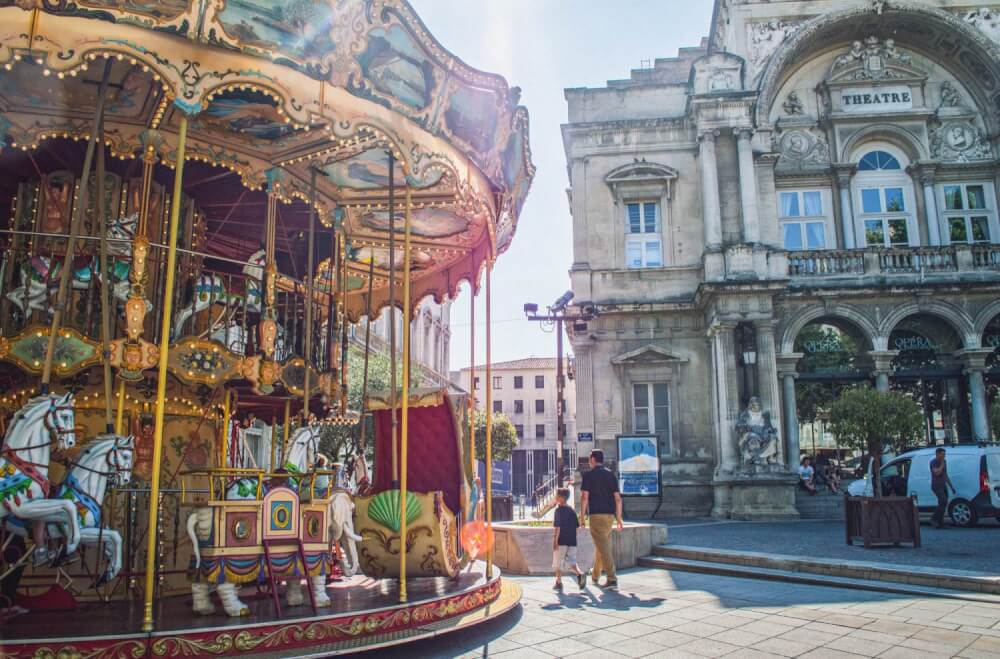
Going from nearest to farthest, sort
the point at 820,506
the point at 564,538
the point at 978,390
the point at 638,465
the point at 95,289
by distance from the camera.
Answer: the point at 95,289, the point at 564,538, the point at 638,465, the point at 820,506, the point at 978,390

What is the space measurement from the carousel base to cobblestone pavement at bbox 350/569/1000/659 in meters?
0.23

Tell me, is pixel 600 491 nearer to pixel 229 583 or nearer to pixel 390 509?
pixel 390 509

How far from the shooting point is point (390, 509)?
8.09 metres

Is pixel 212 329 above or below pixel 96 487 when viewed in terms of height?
above

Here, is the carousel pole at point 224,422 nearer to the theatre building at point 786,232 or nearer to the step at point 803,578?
the step at point 803,578

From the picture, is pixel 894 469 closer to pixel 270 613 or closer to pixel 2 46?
pixel 270 613

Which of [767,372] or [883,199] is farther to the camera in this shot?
[883,199]

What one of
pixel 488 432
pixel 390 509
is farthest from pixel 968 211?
pixel 390 509

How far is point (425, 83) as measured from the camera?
22.9ft

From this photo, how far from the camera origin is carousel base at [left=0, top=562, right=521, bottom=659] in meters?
5.02

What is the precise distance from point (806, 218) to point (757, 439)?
8.64 m

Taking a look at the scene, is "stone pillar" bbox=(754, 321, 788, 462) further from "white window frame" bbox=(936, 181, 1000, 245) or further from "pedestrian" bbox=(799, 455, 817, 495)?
"white window frame" bbox=(936, 181, 1000, 245)

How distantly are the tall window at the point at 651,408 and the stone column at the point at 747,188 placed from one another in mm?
5383

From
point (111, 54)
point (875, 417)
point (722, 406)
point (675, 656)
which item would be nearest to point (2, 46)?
point (111, 54)
